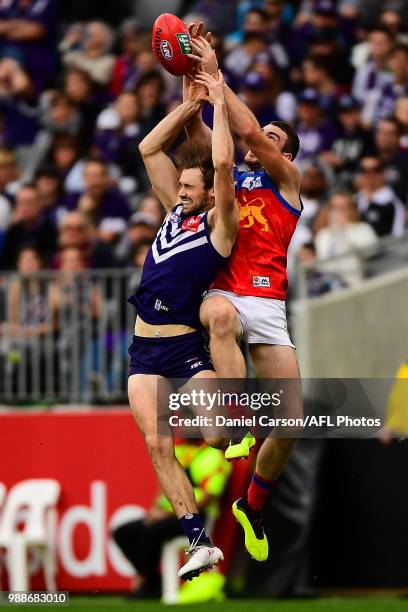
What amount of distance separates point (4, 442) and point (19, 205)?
2796mm

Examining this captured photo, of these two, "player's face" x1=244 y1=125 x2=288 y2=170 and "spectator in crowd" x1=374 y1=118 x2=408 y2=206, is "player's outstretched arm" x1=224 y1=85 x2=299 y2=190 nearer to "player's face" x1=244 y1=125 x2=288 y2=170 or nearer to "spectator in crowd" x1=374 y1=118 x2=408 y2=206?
"player's face" x1=244 y1=125 x2=288 y2=170

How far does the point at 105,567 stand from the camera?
47.7 feet

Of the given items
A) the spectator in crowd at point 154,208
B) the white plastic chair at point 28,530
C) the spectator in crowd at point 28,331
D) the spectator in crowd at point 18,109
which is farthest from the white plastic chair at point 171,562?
the spectator in crowd at point 18,109

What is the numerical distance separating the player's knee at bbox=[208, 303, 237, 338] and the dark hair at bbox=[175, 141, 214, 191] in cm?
75

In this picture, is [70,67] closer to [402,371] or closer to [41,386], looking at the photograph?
[41,386]

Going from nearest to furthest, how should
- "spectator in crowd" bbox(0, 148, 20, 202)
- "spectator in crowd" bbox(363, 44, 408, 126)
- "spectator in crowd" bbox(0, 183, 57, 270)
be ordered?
1. "spectator in crowd" bbox(0, 183, 57, 270)
2. "spectator in crowd" bbox(363, 44, 408, 126)
3. "spectator in crowd" bbox(0, 148, 20, 202)

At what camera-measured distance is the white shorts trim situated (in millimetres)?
10406

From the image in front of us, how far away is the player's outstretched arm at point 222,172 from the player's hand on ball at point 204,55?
1.9 inches

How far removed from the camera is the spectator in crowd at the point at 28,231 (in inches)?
634

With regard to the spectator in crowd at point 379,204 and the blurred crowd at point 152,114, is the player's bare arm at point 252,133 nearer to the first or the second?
the blurred crowd at point 152,114

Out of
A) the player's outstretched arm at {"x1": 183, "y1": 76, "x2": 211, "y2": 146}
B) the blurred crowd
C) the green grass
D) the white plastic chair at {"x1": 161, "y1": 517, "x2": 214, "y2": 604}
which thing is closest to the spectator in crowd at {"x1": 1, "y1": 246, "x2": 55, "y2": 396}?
the blurred crowd

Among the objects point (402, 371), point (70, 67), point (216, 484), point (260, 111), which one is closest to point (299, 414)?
point (402, 371)

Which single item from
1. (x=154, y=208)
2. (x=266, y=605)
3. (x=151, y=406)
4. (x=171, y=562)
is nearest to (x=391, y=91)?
(x=154, y=208)

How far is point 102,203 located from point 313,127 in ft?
6.96
